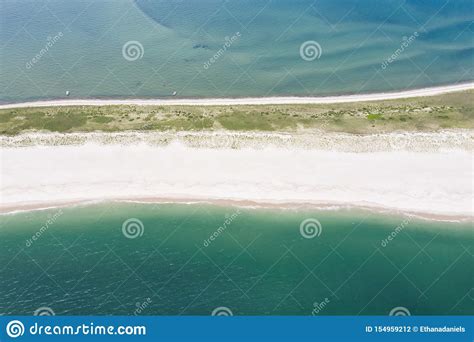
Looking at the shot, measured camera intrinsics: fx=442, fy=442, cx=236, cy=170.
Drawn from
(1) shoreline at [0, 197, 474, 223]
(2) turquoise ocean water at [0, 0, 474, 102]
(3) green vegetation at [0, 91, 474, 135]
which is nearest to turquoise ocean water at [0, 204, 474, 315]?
(1) shoreline at [0, 197, 474, 223]

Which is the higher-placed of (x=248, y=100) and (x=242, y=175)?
(x=248, y=100)

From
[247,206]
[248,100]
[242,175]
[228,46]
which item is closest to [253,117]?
[248,100]

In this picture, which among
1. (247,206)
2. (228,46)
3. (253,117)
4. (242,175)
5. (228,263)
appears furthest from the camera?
(228,46)

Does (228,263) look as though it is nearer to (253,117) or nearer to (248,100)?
(253,117)

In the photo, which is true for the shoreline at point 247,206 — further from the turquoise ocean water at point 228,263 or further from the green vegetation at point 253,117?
the green vegetation at point 253,117

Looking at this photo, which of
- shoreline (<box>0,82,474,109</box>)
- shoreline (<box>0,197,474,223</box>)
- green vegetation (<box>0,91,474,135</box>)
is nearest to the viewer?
shoreline (<box>0,197,474,223</box>)

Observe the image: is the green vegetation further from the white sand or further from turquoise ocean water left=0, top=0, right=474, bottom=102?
turquoise ocean water left=0, top=0, right=474, bottom=102
